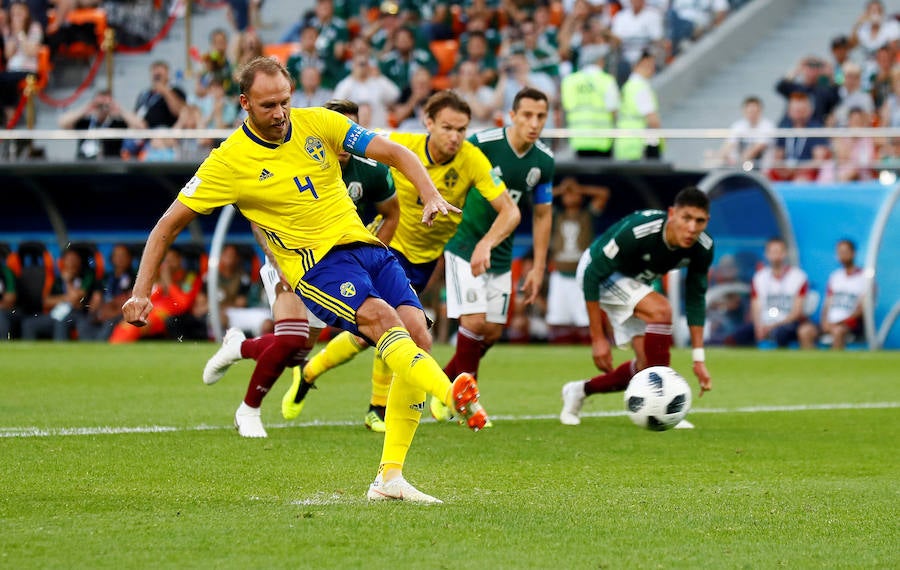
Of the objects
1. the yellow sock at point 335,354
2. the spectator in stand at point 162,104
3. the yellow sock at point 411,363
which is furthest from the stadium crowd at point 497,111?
the yellow sock at point 411,363

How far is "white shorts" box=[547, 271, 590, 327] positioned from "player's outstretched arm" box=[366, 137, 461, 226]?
13.0 metres

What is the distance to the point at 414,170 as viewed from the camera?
647 centimetres

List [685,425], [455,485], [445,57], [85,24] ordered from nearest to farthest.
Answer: [455,485] → [685,425] → [445,57] → [85,24]

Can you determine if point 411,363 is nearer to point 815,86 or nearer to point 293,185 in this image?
point 293,185

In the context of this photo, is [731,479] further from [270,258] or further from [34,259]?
[34,259]

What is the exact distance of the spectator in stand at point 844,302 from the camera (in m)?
18.5

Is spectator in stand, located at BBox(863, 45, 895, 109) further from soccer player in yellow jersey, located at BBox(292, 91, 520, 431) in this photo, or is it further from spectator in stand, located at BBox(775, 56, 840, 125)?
soccer player in yellow jersey, located at BBox(292, 91, 520, 431)

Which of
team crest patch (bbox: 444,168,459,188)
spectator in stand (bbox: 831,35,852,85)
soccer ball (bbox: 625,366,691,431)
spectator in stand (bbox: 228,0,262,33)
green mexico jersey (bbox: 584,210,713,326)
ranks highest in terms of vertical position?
spectator in stand (bbox: 228,0,262,33)

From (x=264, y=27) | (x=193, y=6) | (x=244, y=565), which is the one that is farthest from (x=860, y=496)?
(x=193, y=6)

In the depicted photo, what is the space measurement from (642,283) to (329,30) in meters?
13.2

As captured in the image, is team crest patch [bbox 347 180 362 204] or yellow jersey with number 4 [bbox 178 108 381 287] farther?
team crest patch [bbox 347 180 362 204]

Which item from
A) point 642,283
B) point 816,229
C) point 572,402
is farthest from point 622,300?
point 816,229

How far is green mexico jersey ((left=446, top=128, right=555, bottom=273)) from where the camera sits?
411 inches

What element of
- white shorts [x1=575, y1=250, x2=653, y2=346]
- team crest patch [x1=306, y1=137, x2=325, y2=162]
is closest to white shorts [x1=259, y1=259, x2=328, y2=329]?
white shorts [x1=575, y1=250, x2=653, y2=346]
